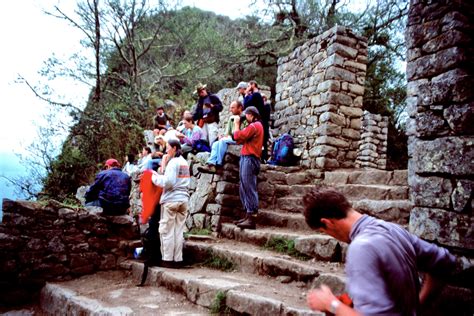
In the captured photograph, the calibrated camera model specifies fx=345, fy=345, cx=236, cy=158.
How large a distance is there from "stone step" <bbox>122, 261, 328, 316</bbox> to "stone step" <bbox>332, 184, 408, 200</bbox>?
6.26 ft

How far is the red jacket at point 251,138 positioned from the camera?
525cm

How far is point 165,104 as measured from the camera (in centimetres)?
1205

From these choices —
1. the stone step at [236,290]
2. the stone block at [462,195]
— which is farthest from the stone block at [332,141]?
the stone block at [462,195]

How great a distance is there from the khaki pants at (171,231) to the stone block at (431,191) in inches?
123

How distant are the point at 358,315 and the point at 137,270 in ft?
13.8

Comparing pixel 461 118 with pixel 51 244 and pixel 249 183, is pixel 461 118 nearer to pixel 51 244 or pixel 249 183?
pixel 249 183

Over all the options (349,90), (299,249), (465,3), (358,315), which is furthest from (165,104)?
(358,315)

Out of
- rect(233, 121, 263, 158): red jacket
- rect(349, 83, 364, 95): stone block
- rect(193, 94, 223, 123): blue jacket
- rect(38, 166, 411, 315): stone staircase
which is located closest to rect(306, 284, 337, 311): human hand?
rect(38, 166, 411, 315): stone staircase

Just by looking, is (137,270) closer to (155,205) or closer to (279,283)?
(155,205)

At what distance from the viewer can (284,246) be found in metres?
4.29

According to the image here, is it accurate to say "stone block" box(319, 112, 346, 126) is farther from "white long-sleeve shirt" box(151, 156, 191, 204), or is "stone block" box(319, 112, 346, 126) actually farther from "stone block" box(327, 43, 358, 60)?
"white long-sleeve shirt" box(151, 156, 191, 204)

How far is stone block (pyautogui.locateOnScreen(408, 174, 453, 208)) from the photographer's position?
6.86ft

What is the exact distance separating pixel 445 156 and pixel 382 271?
1117mm

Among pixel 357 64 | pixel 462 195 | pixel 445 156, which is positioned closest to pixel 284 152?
pixel 357 64
